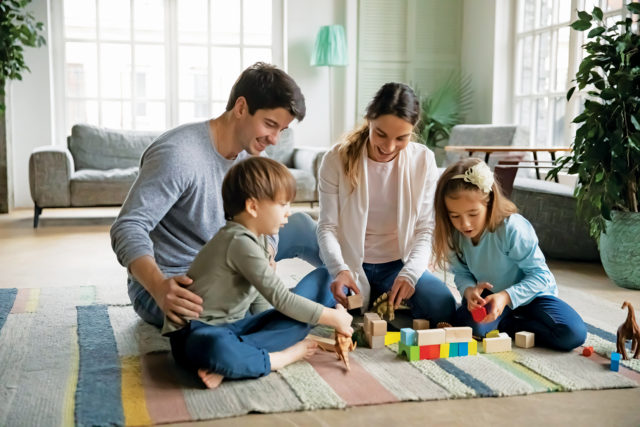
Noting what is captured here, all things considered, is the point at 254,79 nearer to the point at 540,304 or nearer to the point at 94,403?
the point at 94,403

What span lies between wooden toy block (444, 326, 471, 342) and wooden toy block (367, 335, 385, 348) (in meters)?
0.21

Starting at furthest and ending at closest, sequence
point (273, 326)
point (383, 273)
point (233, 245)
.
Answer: point (383, 273) → point (273, 326) → point (233, 245)

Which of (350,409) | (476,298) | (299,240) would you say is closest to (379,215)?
(299,240)

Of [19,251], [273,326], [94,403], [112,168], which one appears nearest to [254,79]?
[273,326]

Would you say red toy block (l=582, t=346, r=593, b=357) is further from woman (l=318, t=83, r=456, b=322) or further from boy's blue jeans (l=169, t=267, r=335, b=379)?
boy's blue jeans (l=169, t=267, r=335, b=379)

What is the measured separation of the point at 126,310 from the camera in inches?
104

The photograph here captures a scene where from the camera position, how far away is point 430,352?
2084 mm

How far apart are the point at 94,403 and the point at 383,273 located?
1144 mm

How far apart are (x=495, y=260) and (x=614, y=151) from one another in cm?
109

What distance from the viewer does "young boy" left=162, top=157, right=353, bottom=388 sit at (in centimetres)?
181

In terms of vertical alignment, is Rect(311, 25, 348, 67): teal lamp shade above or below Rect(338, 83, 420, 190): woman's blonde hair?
above

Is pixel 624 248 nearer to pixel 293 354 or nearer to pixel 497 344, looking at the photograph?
pixel 497 344

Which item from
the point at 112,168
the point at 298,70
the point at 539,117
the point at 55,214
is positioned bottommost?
the point at 55,214

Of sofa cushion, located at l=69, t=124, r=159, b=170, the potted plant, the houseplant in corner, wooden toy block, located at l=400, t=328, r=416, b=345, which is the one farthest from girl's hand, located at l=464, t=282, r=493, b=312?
the potted plant
